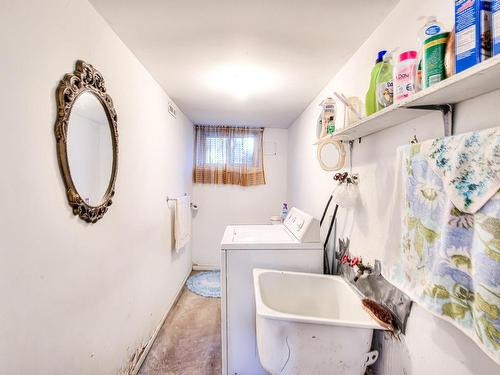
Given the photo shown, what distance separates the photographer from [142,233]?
6.24 feet

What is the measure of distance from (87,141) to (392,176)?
4.73 feet

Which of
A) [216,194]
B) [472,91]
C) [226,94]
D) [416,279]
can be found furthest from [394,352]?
[216,194]

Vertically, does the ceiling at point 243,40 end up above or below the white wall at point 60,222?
above

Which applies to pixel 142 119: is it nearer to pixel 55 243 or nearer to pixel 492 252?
pixel 55 243

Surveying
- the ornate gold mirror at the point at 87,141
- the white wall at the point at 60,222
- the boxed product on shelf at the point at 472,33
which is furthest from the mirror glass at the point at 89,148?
the boxed product on shelf at the point at 472,33

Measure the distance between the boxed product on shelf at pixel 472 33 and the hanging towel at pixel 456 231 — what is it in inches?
7.4

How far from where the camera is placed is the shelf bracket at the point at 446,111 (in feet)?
2.76

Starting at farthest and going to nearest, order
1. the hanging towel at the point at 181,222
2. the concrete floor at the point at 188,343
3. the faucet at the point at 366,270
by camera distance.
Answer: the hanging towel at the point at 181,222
the concrete floor at the point at 188,343
the faucet at the point at 366,270

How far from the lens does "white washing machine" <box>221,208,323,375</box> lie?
172 centimetres

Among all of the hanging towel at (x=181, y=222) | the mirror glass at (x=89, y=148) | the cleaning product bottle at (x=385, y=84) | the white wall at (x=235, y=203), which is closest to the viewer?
the cleaning product bottle at (x=385, y=84)

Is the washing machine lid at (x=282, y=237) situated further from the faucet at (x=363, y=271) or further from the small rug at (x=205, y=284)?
the small rug at (x=205, y=284)

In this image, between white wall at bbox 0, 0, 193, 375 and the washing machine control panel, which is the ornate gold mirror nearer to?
white wall at bbox 0, 0, 193, 375

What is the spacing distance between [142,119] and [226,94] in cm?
86

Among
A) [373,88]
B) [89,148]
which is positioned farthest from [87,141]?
[373,88]
